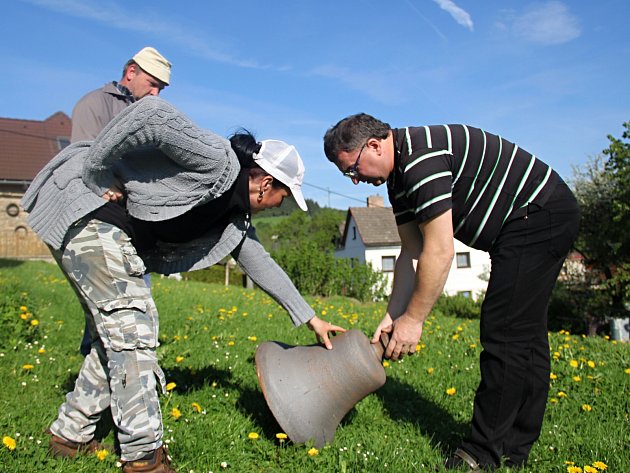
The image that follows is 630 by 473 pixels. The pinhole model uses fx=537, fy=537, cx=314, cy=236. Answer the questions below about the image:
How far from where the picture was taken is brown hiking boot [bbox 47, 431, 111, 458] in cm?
253

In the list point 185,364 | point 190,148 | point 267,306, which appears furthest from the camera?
point 267,306

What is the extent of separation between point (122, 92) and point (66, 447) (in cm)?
252

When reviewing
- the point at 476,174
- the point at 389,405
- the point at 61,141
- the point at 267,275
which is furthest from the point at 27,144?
the point at 476,174

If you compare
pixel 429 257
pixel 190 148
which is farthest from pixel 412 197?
pixel 190 148

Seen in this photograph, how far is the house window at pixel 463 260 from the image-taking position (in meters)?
38.8

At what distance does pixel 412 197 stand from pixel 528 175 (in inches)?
23.7

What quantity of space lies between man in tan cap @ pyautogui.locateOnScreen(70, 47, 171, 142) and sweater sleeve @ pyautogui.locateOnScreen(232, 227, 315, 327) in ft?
4.90

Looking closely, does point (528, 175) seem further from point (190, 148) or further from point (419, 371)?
point (419, 371)

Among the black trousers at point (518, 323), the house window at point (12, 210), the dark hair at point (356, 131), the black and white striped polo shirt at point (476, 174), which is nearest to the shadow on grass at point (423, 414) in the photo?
the black trousers at point (518, 323)

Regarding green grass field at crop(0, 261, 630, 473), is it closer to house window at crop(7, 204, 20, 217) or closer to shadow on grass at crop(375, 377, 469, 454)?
shadow on grass at crop(375, 377, 469, 454)

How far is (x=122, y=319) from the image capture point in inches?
93.4

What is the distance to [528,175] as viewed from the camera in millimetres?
2533

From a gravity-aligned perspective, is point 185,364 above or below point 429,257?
below

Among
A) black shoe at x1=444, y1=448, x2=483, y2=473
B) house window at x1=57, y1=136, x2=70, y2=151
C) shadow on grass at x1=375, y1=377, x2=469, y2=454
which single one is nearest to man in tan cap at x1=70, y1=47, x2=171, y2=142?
shadow on grass at x1=375, y1=377, x2=469, y2=454
